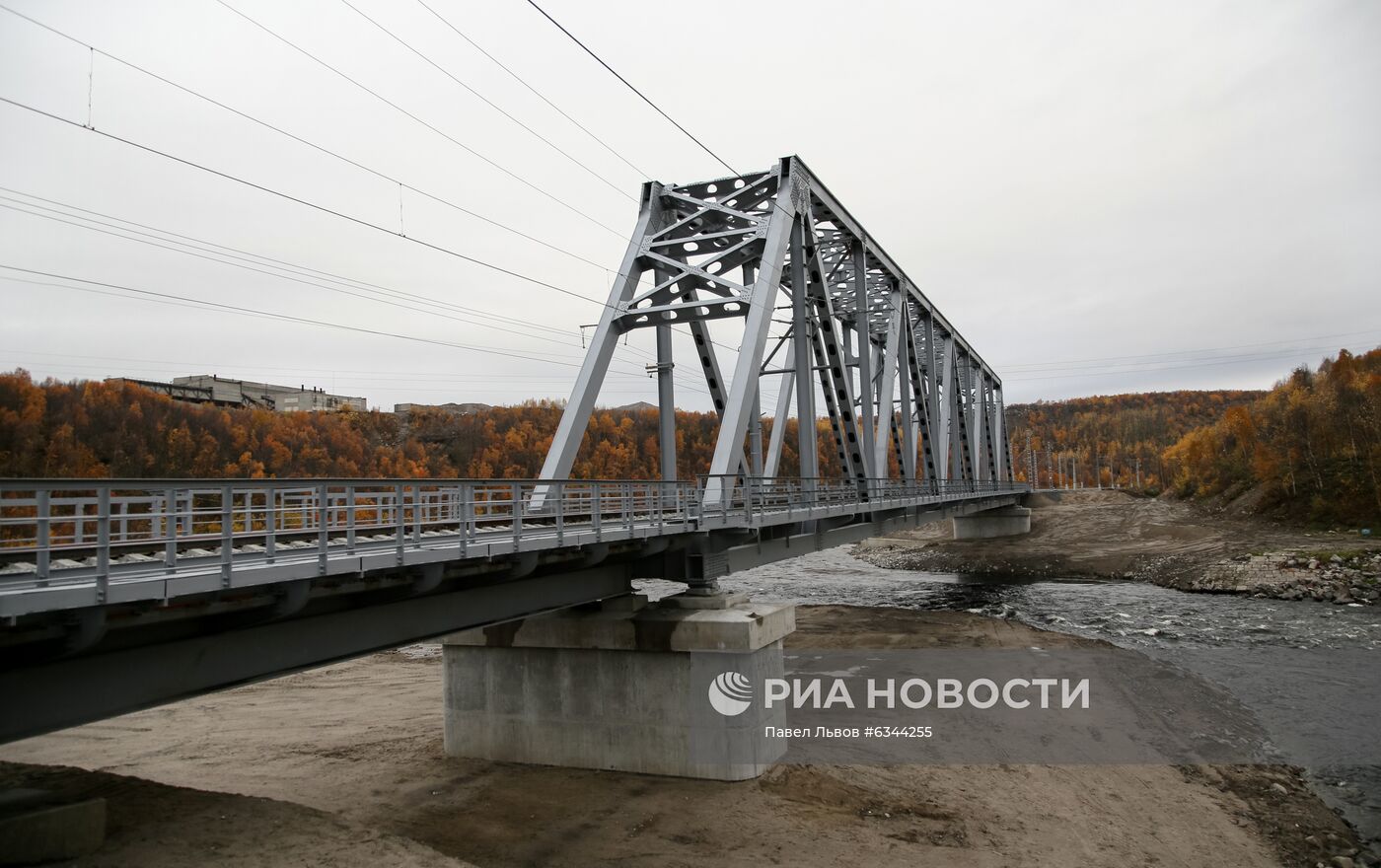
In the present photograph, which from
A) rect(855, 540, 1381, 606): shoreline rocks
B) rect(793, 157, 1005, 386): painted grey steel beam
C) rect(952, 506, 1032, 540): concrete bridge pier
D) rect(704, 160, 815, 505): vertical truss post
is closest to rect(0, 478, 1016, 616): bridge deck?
rect(704, 160, 815, 505): vertical truss post

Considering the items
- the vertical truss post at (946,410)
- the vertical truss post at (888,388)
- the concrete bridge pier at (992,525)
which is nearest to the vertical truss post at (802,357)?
the vertical truss post at (888,388)

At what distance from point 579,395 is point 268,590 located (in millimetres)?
12309

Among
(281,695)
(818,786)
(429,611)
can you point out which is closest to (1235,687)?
(818,786)

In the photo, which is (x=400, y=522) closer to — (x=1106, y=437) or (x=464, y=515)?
(x=464, y=515)

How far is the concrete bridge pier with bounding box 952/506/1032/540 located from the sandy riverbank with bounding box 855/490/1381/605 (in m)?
1.33

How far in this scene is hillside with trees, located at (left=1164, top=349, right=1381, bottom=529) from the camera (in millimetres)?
54094

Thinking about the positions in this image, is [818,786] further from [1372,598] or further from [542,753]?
[1372,598]

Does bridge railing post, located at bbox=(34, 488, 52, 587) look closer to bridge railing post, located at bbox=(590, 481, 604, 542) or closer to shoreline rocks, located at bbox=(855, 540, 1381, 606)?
bridge railing post, located at bbox=(590, 481, 604, 542)

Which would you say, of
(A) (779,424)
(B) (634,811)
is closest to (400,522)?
(B) (634,811)

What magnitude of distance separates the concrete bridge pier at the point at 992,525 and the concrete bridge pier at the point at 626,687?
57376 millimetres

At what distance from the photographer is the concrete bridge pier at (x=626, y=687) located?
15180 millimetres

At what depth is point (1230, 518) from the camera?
207ft

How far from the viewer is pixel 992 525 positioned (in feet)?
229

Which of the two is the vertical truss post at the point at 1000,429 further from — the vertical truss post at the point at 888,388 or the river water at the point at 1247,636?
the vertical truss post at the point at 888,388
